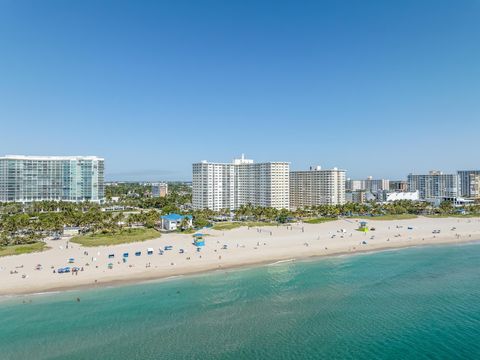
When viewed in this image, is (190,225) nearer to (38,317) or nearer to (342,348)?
(38,317)

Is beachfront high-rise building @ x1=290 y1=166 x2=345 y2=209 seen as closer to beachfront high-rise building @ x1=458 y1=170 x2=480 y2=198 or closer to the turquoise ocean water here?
the turquoise ocean water

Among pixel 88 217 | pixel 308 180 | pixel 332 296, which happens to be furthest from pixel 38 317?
pixel 308 180

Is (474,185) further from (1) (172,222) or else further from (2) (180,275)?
(2) (180,275)

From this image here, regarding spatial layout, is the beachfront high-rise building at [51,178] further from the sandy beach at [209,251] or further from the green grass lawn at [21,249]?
the green grass lawn at [21,249]

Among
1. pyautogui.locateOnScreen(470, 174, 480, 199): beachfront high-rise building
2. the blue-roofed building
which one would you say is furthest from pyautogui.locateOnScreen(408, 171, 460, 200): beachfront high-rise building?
the blue-roofed building

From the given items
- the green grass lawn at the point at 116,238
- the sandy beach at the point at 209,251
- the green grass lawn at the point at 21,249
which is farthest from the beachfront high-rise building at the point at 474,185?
the green grass lawn at the point at 21,249
